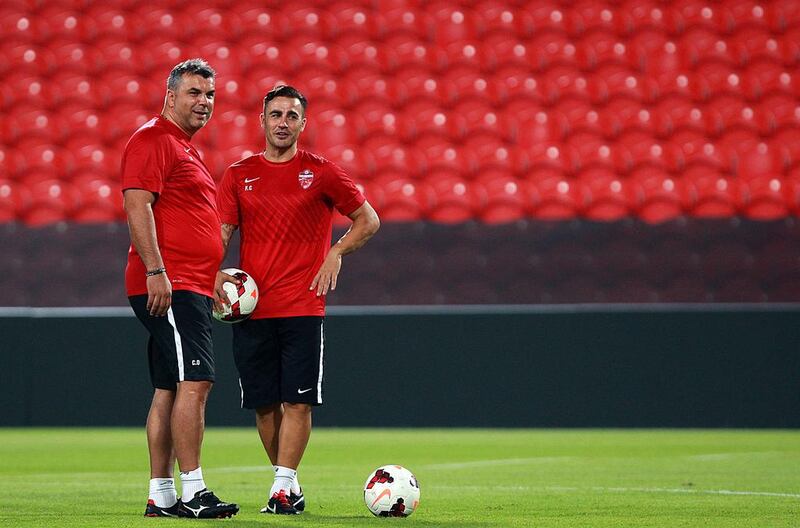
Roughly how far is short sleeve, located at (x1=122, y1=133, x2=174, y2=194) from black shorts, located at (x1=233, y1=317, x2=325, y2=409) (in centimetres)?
79

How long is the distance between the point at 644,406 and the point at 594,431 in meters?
0.46

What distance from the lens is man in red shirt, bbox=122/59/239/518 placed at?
173 inches

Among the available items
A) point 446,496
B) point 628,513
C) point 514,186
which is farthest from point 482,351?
point 628,513

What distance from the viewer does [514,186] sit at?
11328 mm

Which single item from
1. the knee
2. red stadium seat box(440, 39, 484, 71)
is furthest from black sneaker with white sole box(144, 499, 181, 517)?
red stadium seat box(440, 39, 484, 71)

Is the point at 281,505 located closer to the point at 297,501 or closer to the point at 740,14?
the point at 297,501

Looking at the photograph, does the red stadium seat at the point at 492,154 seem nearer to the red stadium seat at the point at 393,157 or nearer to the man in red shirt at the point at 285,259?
the red stadium seat at the point at 393,157

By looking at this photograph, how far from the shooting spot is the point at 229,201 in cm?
503

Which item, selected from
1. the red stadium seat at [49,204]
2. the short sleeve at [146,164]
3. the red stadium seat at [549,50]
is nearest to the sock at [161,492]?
the short sleeve at [146,164]

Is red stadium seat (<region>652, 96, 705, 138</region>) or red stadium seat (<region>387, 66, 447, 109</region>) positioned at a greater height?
red stadium seat (<region>387, 66, 447, 109</region>)

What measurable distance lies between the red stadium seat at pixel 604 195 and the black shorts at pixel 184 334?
6833 millimetres

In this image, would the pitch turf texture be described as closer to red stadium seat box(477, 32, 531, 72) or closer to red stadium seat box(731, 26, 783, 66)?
red stadium seat box(477, 32, 531, 72)

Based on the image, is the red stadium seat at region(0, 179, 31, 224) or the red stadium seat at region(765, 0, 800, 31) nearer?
the red stadium seat at region(0, 179, 31, 224)

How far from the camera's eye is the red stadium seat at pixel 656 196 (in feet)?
36.4
